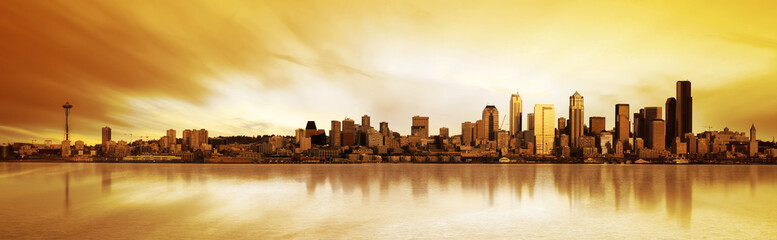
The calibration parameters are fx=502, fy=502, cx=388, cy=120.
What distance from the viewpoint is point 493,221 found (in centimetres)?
3988

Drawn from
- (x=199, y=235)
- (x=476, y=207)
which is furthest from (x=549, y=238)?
(x=199, y=235)

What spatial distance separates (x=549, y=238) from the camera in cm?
3256

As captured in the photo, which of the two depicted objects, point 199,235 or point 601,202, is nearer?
point 199,235

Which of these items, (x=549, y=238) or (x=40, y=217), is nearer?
(x=549, y=238)

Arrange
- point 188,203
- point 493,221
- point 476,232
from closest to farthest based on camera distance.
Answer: point 476,232
point 493,221
point 188,203

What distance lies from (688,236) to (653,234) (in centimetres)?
227

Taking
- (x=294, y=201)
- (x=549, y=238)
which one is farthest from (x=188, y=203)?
(x=549, y=238)

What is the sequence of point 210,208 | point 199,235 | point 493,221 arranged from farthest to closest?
point 210,208 → point 493,221 → point 199,235

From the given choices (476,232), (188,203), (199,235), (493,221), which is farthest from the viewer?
(188,203)

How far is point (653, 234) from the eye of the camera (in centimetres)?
3378

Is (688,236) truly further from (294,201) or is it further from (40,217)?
(40,217)

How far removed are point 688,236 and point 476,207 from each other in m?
19.5

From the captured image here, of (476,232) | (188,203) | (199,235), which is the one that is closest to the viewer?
(199,235)

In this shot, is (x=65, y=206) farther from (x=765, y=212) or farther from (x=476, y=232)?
(x=765, y=212)
